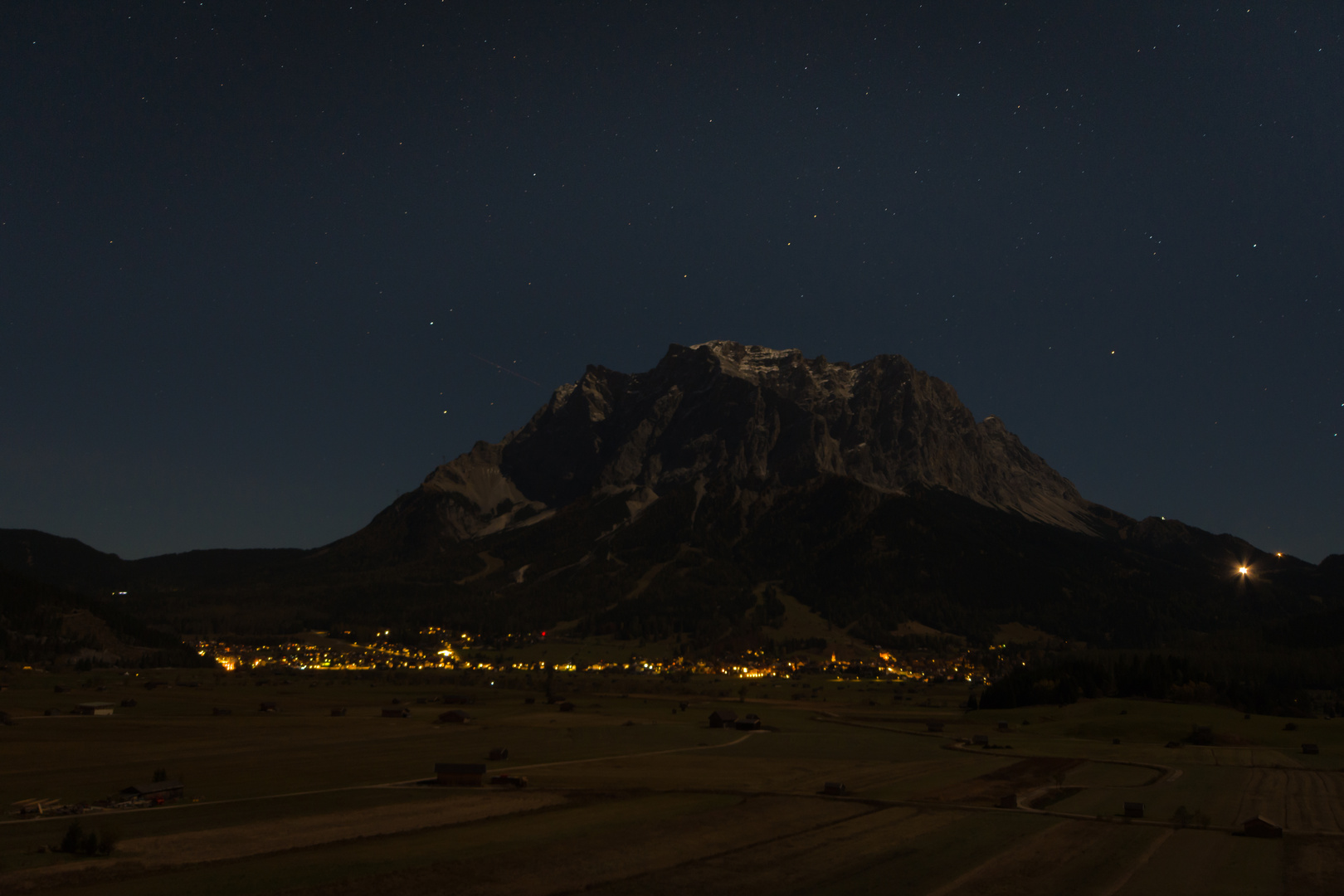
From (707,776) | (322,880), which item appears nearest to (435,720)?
(707,776)

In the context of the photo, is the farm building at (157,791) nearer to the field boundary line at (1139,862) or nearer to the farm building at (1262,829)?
the field boundary line at (1139,862)

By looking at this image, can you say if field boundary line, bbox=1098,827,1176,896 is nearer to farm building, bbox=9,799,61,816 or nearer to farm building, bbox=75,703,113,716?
farm building, bbox=9,799,61,816

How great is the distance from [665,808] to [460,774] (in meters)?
15.4

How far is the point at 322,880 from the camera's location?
30.1 metres

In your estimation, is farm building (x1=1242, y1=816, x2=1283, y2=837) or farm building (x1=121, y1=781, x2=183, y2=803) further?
farm building (x1=121, y1=781, x2=183, y2=803)

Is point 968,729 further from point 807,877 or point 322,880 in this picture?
point 322,880

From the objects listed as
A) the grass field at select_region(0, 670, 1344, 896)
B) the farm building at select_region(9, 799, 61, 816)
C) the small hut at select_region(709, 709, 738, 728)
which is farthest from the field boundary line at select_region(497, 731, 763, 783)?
the farm building at select_region(9, 799, 61, 816)

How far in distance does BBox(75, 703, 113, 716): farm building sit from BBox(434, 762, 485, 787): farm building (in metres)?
65.7

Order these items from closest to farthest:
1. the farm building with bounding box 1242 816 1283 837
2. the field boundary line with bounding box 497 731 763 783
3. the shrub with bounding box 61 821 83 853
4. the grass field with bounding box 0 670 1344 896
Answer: the grass field with bounding box 0 670 1344 896 < the shrub with bounding box 61 821 83 853 < the farm building with bounding box 1242 816 1283 837 < the field boundary line with bounding box 497 731 763 783

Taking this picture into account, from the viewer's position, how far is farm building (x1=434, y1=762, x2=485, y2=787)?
176ft

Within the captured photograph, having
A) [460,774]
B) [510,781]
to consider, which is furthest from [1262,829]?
[460,774]

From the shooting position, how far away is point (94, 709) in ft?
317

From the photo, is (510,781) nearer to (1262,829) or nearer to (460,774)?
(460,774)

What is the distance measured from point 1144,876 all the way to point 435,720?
9007 centimetres
